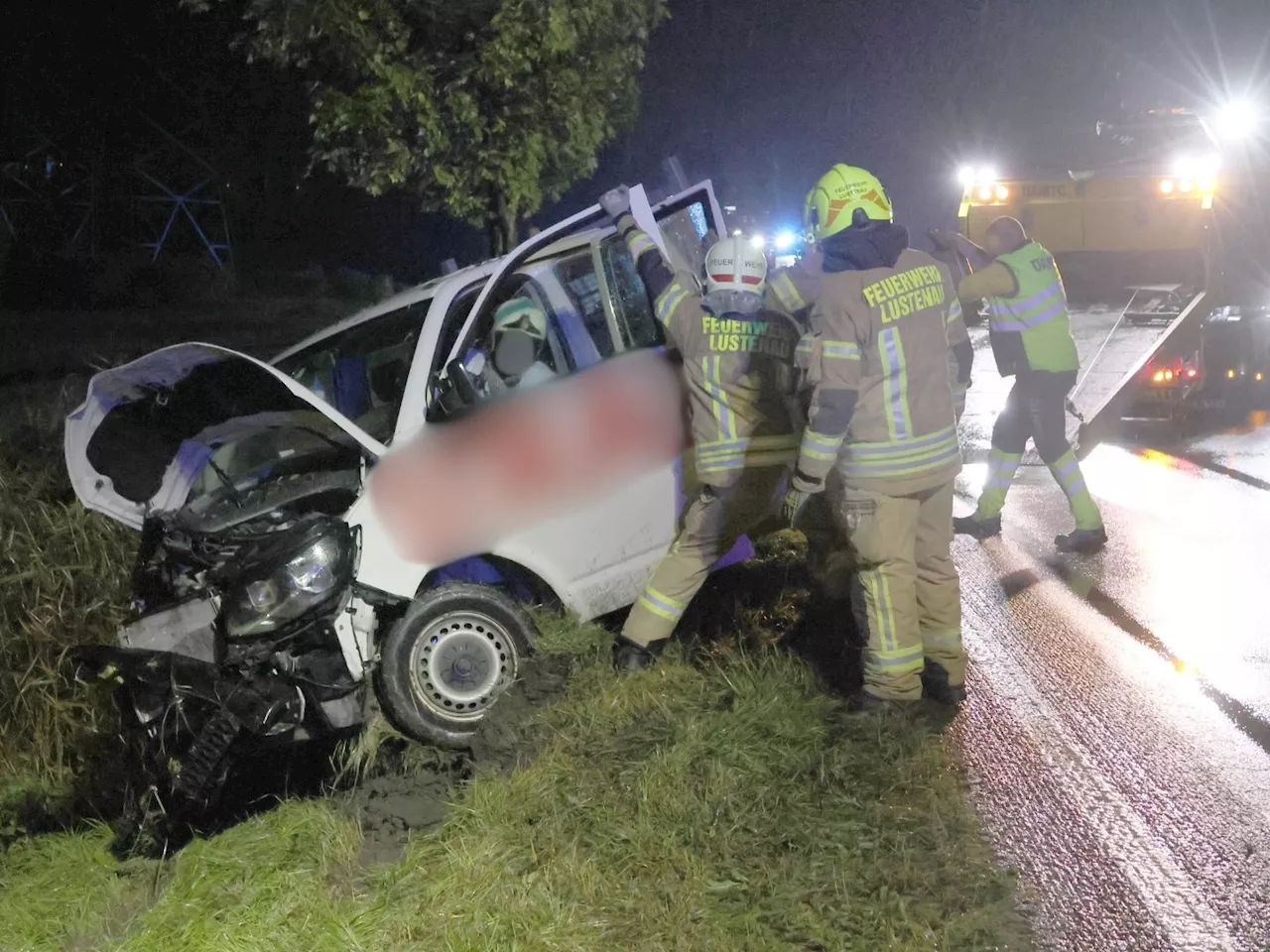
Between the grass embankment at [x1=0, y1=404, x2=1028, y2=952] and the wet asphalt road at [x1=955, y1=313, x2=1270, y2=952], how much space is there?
26cm

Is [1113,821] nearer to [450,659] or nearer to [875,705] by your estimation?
[875,705]

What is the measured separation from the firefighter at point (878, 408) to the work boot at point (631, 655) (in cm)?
91

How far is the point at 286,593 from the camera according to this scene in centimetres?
385

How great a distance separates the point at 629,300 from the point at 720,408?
89 centimetres

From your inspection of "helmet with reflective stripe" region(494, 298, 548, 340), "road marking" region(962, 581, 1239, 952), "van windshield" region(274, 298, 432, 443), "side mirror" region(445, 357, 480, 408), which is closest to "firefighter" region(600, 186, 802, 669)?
"helmet with reflective stripe" region(494, 298, 548, 340)

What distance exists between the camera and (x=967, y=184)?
35.5ft

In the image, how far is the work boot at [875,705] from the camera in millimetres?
3844

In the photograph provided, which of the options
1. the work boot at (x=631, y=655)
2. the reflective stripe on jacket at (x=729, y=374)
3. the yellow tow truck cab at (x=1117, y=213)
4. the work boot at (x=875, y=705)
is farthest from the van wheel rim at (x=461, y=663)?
the yellow tow truck cab at (x=1117, y=213)

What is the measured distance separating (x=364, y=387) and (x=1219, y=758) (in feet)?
12.3

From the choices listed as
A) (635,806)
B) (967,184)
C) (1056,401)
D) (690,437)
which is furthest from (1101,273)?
(635,806)

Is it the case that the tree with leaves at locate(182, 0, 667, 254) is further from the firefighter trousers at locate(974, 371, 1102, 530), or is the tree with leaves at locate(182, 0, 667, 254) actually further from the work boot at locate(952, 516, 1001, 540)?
the work boot at locate(952, 516, 1001, 540)

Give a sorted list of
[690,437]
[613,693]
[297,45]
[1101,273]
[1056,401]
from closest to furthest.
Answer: [613,693]
[690,437]
[1056,401]
[297,45]
[1101,273]

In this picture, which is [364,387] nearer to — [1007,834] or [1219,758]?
[1007,834]

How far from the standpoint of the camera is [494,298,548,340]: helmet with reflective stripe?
15.4 feet
